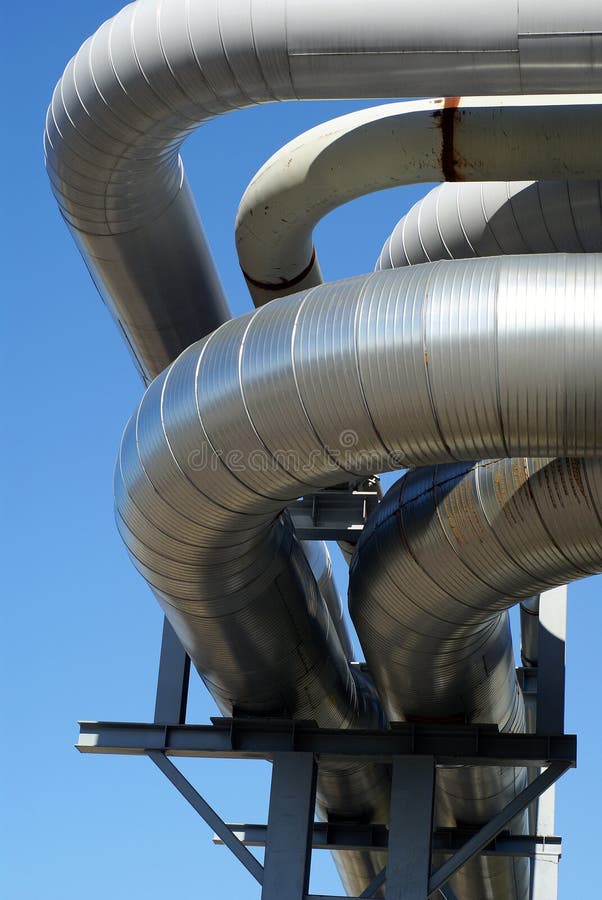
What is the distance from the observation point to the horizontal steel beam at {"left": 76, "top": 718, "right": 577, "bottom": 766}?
9930 mm

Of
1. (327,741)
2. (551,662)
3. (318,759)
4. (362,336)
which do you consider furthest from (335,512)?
(362,336)

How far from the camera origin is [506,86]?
22.0 ft

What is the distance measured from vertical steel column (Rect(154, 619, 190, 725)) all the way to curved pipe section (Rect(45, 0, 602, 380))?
2.80 meters

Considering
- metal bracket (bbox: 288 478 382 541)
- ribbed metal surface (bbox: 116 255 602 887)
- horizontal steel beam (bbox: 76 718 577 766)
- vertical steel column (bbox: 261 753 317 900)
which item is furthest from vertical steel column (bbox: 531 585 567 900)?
ribbed metal surface (bbox: 116 255 602 887)

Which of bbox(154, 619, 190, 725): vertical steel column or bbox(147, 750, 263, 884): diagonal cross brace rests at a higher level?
bbox(154, 619, 190, 725): vertical steel column

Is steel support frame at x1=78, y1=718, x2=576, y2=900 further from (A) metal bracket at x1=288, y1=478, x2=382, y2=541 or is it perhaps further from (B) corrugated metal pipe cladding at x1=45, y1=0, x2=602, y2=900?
(A) metal bracket at x1=288, y1=478, x2=382, y2=541

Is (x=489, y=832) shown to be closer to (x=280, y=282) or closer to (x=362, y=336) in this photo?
(x=280, y=282)

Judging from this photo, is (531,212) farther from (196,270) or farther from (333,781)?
(333,781)

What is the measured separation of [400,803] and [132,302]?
4.76m

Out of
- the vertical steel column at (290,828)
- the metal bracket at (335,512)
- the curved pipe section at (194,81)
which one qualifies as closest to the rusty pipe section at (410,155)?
the curved pipe section at (194,81)

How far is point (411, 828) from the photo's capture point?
31.6 feet

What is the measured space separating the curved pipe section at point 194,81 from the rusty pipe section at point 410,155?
80cm

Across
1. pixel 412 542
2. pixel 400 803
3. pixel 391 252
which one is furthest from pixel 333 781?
pixel 391 252

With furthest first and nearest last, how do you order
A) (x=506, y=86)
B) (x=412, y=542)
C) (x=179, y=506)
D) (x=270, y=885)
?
(x=270, y=885) → (x=412, y=542) → (x=179, y=506) → (x=506, y=86)
